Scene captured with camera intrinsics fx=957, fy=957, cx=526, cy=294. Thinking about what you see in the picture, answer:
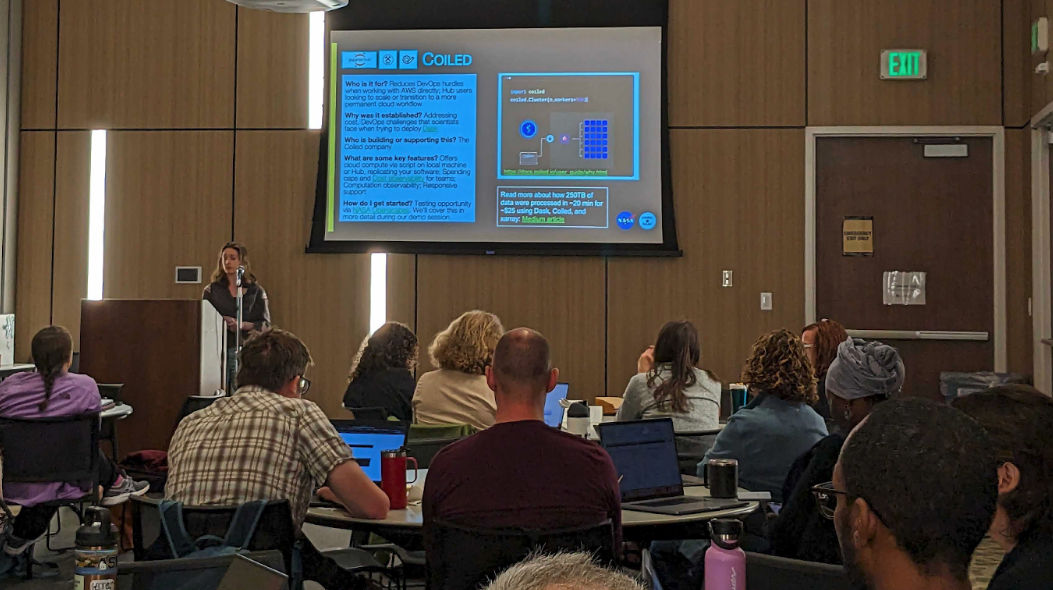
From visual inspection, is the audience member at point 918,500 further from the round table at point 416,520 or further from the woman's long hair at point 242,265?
the woman's long hair at point 242,265

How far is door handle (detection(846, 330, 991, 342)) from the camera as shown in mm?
6789

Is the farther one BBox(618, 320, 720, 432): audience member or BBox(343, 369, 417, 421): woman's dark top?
BBox(343, 369, 417, 421): woman's dark top

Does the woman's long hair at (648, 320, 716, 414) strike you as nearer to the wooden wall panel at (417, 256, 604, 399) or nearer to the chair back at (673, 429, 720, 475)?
the chair back at (673, 429, 720, 475)

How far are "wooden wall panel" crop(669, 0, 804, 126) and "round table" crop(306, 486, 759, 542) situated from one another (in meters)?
4.59

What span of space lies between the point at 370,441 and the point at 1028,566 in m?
2.11

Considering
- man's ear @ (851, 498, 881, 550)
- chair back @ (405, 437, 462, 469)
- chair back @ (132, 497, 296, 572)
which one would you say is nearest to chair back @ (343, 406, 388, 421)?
chair back @ (405, 437, 462, 469)

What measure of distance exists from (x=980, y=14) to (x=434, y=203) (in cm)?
414

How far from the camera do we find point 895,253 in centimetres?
685

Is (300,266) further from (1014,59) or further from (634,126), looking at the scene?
(1014,59)

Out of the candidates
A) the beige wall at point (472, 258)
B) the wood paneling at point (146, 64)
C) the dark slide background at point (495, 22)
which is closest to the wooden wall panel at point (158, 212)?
the beige wall at point (472, 258)

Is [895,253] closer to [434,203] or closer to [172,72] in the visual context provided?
[434,203]

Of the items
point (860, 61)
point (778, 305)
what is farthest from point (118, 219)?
point (860, 61)

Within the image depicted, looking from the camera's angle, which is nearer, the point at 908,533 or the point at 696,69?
the point at 908,533

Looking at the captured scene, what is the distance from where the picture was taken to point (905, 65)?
6.84m
